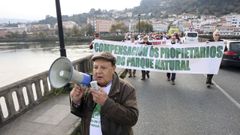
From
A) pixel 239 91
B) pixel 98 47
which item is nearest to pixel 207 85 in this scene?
pixel 239 91

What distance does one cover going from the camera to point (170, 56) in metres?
9.46

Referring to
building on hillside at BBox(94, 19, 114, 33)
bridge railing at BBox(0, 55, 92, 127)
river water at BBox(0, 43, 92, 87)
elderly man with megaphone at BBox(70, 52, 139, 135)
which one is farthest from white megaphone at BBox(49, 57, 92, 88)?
building on hillside at BBox(94, 19, 114, 33)

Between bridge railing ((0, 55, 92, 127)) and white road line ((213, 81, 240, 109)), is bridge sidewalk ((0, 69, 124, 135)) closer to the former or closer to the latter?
bridge railing ((0, 55, 92, 127))

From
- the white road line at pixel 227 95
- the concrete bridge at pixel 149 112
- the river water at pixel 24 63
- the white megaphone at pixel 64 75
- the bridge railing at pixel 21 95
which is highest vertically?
the white megaphone at pixel 64 75

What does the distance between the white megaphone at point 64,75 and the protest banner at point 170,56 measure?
7.61 meters

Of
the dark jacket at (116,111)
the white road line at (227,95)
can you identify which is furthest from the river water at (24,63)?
the dark jacket at (116,111)

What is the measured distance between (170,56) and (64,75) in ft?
25.4

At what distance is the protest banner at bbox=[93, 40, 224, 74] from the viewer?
9.02 metres

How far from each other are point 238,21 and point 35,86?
153121mm

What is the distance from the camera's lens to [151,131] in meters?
5.03

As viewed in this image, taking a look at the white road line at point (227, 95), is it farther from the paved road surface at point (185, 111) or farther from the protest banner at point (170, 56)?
the protest banner at point (170, 56)

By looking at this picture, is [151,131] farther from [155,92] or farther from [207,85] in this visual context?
[207,85]

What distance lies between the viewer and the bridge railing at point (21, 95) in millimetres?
5409

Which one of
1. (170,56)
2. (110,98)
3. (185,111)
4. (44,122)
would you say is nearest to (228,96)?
(185,111)
